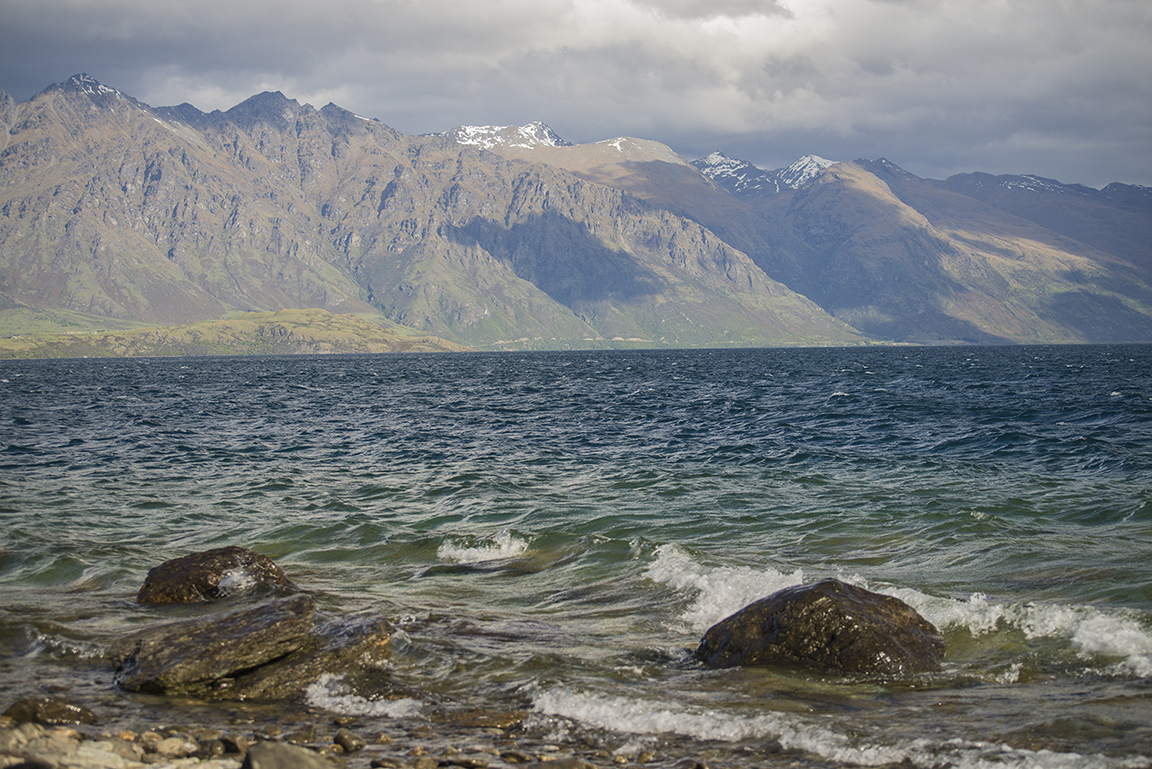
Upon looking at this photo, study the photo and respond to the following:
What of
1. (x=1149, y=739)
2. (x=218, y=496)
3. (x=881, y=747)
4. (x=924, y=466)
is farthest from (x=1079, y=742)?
(x=218, y=496)

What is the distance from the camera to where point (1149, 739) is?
9.65 metres

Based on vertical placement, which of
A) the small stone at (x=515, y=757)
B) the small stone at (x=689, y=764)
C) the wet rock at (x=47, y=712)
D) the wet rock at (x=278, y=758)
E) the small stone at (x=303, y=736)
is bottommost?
the small stone at (x=303, y=736)

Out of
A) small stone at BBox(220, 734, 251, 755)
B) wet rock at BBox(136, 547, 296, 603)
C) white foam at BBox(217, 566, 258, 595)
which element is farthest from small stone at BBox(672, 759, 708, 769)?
white foam at BBox(217, 566, 258, 595)

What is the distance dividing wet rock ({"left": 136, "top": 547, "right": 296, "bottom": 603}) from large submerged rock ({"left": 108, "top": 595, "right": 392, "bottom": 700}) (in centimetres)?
360

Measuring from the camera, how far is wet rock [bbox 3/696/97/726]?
34.4 ft

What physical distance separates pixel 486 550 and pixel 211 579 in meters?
7.64

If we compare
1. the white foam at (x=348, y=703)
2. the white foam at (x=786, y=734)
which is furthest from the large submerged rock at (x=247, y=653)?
the white foam at (x=786, y=734)

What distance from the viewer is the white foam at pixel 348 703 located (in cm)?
1154

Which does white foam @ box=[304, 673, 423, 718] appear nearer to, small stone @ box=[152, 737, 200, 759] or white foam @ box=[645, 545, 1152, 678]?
small stone @ box=[152, 737, 200, 759]

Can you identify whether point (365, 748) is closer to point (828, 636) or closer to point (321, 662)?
point (321, 662)

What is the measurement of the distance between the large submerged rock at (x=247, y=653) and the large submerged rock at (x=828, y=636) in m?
5.84

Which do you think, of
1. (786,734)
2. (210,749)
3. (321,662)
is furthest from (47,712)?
(786,734)

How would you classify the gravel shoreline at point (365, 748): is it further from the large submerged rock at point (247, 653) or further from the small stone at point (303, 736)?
the large submerged rock at point (247, 653)

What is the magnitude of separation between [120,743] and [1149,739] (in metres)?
12.0
